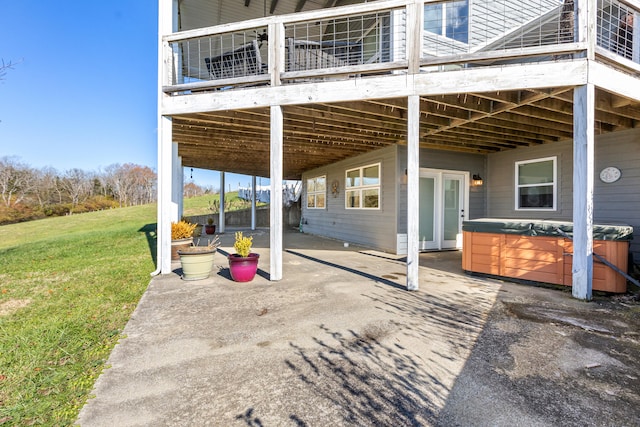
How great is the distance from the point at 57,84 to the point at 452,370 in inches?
763

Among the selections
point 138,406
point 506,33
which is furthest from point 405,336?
point 506,33

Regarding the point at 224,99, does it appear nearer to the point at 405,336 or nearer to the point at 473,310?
the point at 405,336

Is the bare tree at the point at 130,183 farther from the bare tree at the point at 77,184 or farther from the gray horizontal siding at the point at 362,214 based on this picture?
the gray horizontal siding at the point at 362,214

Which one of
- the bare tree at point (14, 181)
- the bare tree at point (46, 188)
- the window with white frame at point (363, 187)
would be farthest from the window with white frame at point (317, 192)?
the bare tree at point (14, 181)

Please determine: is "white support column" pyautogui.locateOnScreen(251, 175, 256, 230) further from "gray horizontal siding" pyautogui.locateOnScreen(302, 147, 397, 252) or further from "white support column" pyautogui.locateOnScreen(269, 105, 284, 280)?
"white support column" pyautogui.locateOnScreen(269, 105, 284, 280)

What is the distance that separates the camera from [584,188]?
3.63 meters

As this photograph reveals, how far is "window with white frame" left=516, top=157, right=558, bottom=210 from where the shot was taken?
6.56 metres

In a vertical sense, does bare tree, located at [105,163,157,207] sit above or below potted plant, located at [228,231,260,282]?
above

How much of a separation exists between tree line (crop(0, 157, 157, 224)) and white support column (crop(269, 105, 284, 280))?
96.9 feet

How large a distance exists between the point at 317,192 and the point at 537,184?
7.14 meters

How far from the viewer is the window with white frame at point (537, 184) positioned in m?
6.56

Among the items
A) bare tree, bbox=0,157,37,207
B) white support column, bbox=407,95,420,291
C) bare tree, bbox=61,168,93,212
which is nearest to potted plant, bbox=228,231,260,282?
white support column, bbox=407,95,420,291

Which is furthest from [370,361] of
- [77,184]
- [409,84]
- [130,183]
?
[130,183]

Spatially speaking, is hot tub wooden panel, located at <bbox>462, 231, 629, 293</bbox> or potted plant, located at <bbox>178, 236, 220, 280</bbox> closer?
hot tub wooden panel, located at <bbox>462, 231, 629, 293</bbox>
